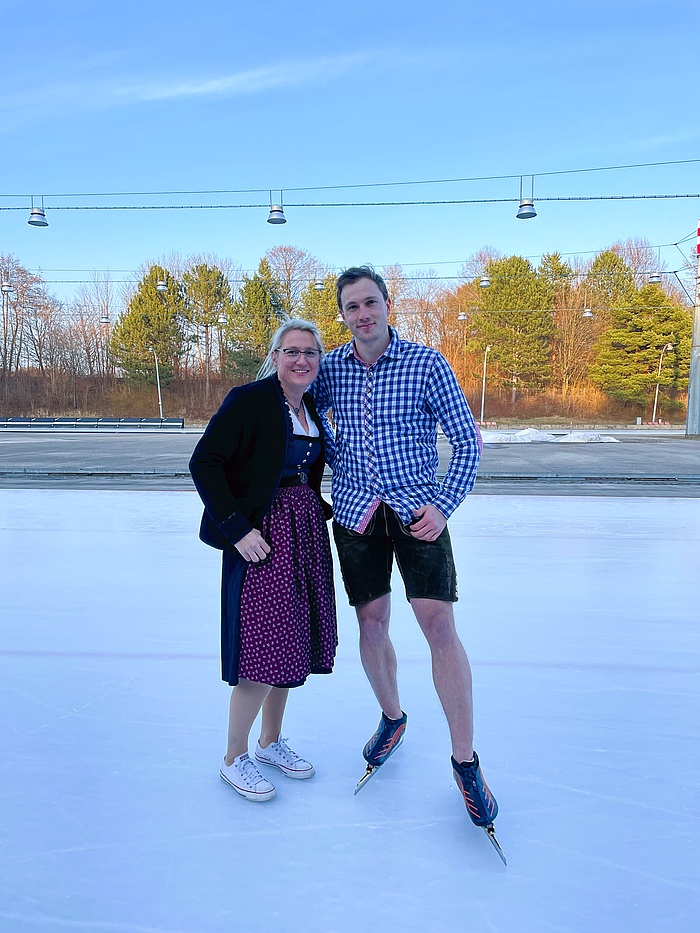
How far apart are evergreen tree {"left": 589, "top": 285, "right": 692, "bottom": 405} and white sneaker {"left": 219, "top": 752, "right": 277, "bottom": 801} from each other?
44.1 m

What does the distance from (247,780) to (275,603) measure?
0.47 metres

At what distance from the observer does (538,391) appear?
148 feet

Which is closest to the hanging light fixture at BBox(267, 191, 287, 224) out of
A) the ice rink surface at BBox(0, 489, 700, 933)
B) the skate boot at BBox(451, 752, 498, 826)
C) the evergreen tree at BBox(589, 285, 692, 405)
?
the ice rink surface at BBox(0, 489, 700, 933)

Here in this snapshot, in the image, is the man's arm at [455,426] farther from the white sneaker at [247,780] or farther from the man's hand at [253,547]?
the white sneaker at [247,780]

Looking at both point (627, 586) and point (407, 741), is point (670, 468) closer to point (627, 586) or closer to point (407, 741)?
point (627, 586)

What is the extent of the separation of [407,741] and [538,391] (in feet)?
148

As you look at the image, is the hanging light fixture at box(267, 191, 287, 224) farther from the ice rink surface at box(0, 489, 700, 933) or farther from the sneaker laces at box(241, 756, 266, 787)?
the sneaker laces at box(241, 756, 266, 787)

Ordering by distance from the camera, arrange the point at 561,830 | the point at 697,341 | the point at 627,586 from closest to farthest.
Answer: the point at 561,830 < the point at 627,586 < the point at 697,341

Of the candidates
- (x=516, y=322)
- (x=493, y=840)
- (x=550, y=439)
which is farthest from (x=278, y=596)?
(x=516, y=322)

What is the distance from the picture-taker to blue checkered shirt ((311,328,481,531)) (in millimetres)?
1865

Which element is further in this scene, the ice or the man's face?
the ice

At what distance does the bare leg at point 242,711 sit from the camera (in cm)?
189

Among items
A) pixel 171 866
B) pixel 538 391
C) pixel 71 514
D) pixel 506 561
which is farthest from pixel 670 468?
pixel 538 391

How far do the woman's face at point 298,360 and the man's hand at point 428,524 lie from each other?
0.47 meters
